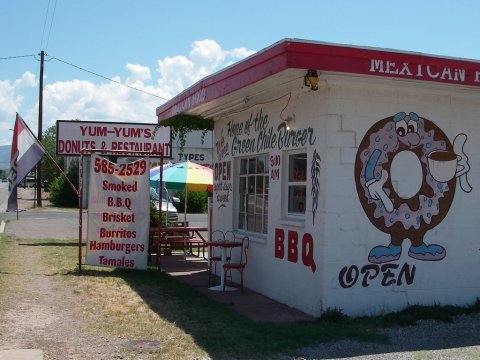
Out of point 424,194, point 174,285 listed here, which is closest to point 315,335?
point 424,194

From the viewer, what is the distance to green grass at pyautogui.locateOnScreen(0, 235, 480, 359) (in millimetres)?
6793

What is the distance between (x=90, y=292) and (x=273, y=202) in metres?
3.26

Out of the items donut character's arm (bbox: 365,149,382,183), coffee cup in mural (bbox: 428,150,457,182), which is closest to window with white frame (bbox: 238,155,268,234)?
donut character's arm (bbox: 365,149,382,183)

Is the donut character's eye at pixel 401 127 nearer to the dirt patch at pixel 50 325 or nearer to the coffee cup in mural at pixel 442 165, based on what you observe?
the coffee cup in mural at pixel 442 165

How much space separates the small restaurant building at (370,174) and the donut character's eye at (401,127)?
2 centimetres

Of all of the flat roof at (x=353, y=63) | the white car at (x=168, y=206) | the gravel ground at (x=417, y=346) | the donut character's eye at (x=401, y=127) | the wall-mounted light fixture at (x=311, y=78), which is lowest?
the gravel ground at (x=417, y=346)

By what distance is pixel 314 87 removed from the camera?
7.95 metres

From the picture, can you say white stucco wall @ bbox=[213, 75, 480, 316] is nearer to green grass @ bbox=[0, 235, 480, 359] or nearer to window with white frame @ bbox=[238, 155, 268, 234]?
green grass @ bbox=[0, 235, 480, 359]

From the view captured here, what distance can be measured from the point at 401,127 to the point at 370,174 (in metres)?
0.82

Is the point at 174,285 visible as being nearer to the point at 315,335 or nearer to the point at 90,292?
the point at 90,292

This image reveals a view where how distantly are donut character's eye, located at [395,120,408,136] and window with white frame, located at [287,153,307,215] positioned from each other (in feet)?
4.46

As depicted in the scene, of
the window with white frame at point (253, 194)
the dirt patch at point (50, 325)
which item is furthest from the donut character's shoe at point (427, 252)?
the dirt patch at point (50, 325)

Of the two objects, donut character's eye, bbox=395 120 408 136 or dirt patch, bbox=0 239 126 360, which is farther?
donut character's eye, bbox=395 120 408 136

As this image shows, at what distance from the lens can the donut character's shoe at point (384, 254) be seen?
843cm
